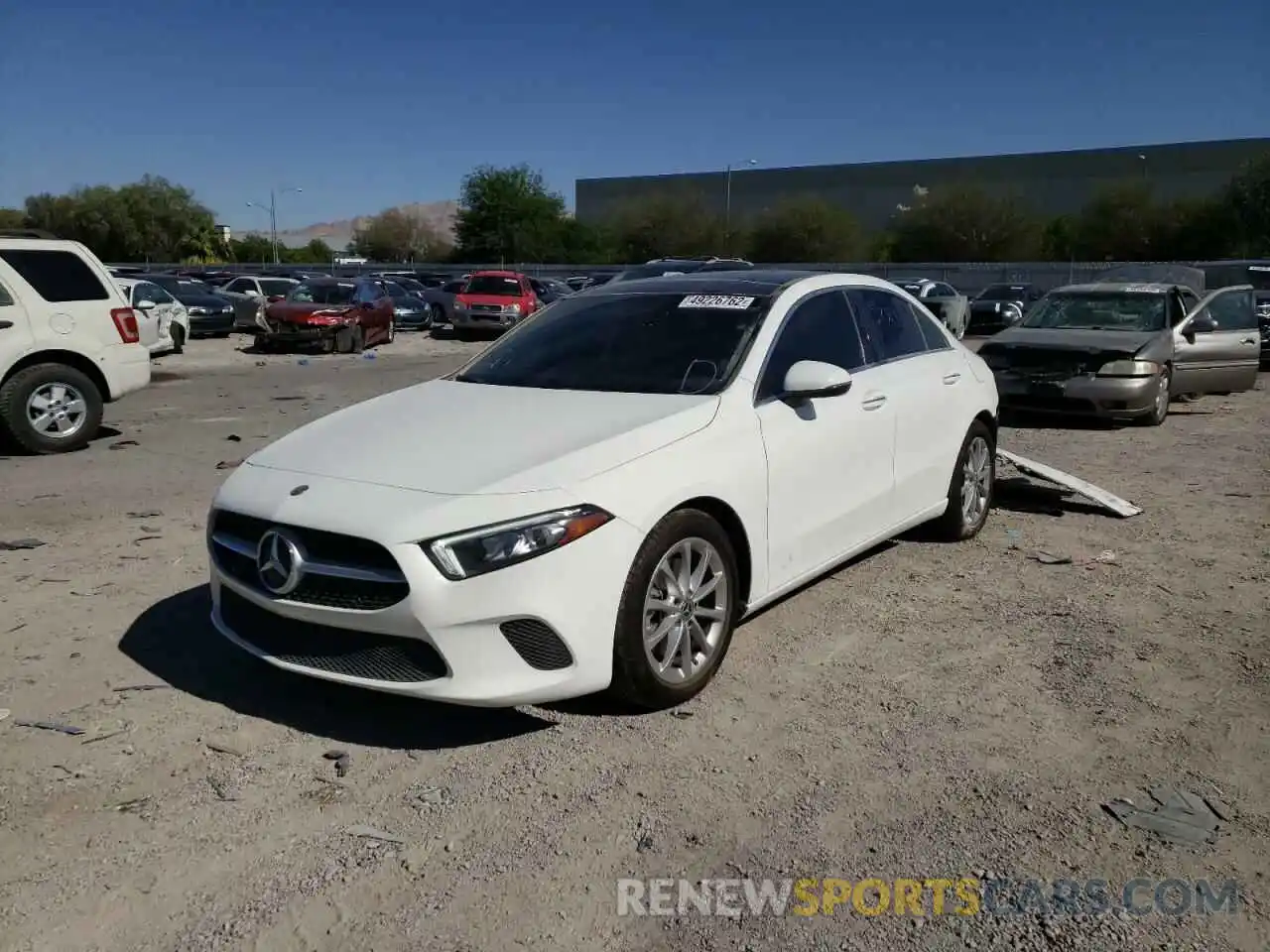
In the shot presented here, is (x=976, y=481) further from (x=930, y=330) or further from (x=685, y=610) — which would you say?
(x=685, y=610)

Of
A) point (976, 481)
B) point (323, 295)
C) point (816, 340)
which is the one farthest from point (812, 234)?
point (816, 340)

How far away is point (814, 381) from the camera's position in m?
4.69

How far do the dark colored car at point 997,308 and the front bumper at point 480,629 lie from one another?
29.1 meters

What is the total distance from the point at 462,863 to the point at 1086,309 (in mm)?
11759

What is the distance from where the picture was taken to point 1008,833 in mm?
3354

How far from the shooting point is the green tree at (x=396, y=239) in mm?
109750

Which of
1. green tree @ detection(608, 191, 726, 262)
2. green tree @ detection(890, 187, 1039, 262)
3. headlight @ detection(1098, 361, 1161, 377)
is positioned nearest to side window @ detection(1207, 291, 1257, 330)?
headlight @ detection(1098, 361, 1161, 377)

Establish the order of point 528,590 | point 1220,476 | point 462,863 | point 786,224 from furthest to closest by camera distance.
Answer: point 786,224
point 1220,476
point 528,590
point 462,863

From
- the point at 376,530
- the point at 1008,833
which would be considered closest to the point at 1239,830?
the point at 1008,833

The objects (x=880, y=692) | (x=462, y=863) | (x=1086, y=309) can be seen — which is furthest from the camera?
(x=1086, y=309)

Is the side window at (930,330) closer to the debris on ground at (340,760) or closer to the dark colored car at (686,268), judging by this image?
the dark colored car at (686,268)

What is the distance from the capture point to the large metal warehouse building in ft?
245

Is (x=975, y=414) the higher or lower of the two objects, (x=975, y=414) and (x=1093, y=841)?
the higher

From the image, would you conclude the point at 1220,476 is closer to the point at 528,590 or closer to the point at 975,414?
the point at 975,414
